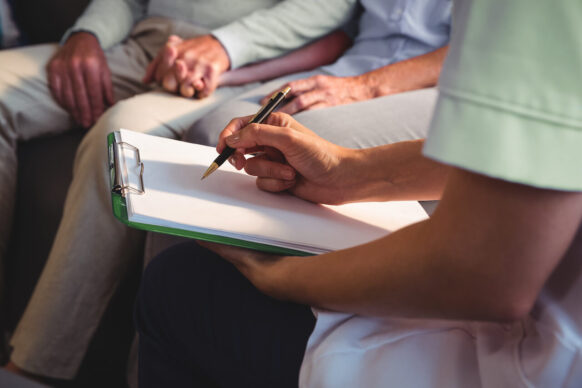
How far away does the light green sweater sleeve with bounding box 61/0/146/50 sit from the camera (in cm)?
135

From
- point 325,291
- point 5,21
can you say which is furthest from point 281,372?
point 5,21

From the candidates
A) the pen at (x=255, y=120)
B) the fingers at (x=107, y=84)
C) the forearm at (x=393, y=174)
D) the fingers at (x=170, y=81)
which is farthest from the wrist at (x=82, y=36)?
the forearm at (x=393, y=174)

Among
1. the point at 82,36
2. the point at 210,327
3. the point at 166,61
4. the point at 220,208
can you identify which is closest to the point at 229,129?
the point at 220,208

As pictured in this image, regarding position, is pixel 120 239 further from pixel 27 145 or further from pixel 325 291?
pixel 325 291

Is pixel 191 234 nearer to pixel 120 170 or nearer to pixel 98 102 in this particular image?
pixel 120 170

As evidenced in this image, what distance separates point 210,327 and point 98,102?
91cm

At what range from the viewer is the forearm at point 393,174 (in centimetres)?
64

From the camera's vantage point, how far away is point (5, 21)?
1.51 meters

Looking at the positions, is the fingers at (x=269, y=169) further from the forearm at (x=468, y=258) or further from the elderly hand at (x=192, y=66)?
the elderly hand at (x=192, y=66)

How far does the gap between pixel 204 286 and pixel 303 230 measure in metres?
0.14

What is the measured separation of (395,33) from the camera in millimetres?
1244

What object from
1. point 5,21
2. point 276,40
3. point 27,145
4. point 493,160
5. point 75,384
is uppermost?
point 493,160

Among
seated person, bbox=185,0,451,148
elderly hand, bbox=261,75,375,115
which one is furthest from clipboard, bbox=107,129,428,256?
elderly hand, bbox=261,75,375,115

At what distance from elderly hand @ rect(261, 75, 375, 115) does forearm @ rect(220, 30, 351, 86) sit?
234mm
